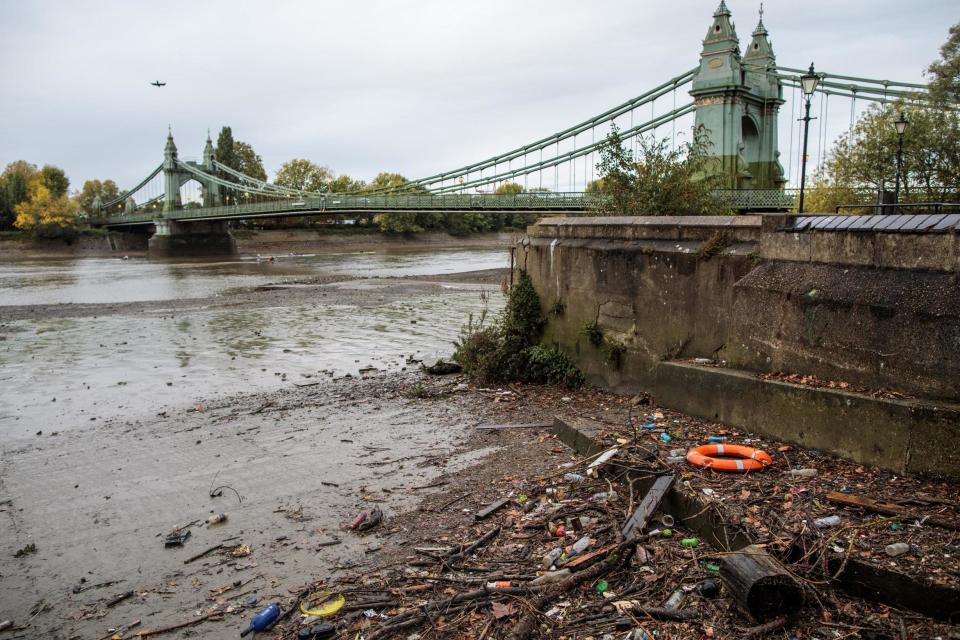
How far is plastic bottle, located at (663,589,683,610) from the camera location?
135 inches

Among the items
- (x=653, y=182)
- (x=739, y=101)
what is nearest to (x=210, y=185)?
(x=739, y=101)

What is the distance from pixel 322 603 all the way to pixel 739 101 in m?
25.1

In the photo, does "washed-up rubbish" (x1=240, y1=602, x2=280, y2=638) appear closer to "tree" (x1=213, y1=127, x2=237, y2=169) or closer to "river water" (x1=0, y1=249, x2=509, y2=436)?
"river water" (x1=0, y1=249, x2=509, y2=436)

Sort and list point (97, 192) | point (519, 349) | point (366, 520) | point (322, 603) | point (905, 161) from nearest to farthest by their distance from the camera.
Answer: point (322, 603) < point (366, 520) < point (519, 349) < point (905, 161) < point (97, 192)

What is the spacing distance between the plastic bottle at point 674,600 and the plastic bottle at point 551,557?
738 millimetres

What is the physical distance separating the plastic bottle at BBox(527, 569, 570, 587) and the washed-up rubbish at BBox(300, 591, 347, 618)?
1098mm

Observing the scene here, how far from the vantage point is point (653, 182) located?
9641 millimetres

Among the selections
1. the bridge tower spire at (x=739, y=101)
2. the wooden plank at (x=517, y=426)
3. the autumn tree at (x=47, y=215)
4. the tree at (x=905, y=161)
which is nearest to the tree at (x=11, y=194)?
the autumn tree at (x=47, y=215)

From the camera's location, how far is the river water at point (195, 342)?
10016mm

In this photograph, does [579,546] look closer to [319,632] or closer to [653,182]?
[319,632]

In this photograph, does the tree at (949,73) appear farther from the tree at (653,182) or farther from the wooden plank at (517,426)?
the wooden plank at (517,426)

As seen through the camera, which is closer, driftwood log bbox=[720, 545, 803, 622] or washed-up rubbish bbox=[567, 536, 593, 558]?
driftwood log bbox=[720, 545, 803, 622]

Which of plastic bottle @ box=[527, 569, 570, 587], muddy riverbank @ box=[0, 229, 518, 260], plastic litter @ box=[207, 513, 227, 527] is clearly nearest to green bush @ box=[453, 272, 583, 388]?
plastic litter @ box=[207, 513, 227, 527]

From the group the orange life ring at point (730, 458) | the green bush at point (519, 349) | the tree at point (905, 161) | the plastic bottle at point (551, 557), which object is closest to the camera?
the plastic bottle at point (551, 557)
